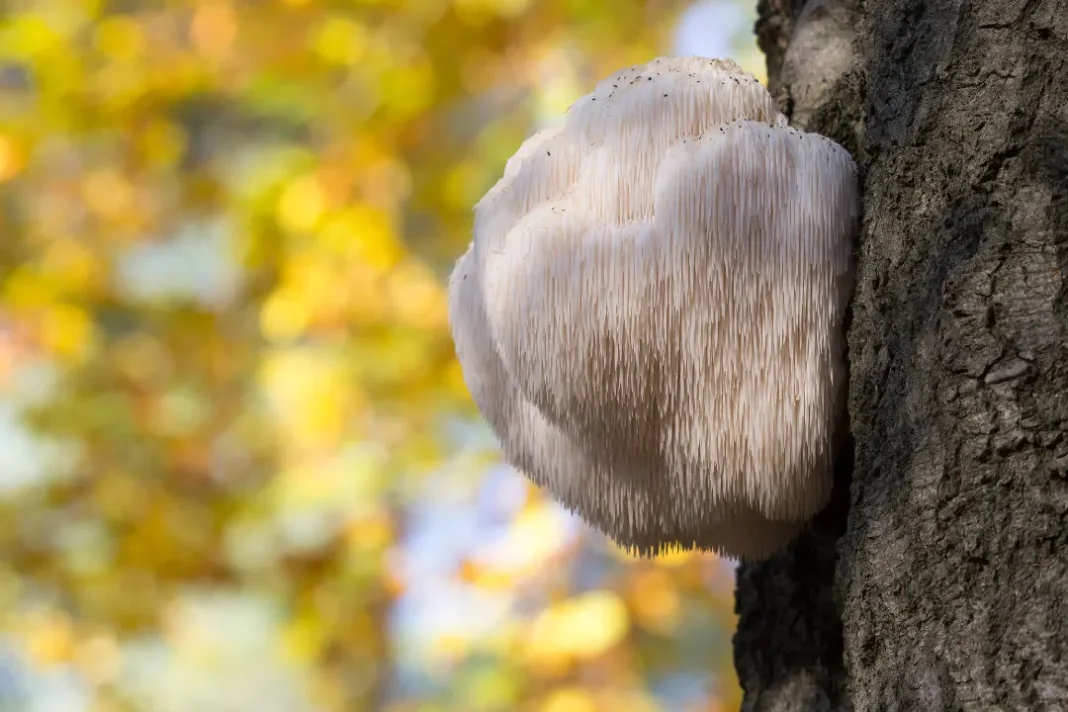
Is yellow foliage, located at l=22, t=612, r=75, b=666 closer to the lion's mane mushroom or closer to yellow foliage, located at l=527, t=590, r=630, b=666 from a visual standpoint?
yellow foliage, located at l=527, t=590, r=630, b=666

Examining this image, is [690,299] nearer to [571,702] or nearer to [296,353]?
[571,702]

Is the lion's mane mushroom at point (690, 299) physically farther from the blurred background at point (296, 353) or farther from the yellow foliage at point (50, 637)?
the yellow foliage at point (50, 637)

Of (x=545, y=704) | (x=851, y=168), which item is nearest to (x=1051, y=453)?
(x=851, y=168)

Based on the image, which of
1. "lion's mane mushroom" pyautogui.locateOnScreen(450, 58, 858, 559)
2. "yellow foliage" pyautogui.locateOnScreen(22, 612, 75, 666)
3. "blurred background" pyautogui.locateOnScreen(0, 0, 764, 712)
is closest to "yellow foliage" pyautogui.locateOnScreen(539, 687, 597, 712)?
"blurred background" pyautogui.locateOnScreen(0, 0, 764, 712)

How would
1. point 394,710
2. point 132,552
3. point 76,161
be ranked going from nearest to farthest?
point 132,552
point 76,161
point 394,710

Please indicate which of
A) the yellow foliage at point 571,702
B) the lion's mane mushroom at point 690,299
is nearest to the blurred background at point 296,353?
the yellow foliage at point 571,702

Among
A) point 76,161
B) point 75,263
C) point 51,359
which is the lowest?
point 51,359

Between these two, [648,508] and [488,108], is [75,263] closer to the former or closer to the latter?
[488,108]

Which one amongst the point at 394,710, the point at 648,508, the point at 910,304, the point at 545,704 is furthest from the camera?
the point at 394,710
